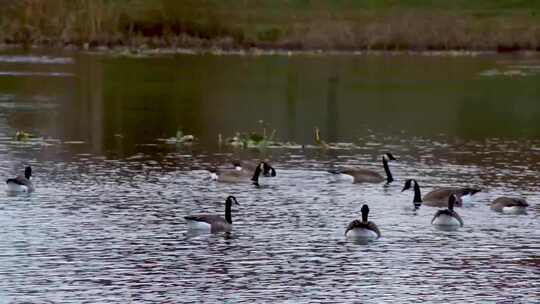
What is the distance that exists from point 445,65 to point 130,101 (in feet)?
92.4

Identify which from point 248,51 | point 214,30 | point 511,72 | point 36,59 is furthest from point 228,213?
point 214,30

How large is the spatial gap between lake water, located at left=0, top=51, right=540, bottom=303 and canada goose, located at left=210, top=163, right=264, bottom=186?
0.32m

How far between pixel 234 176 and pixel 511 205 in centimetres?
787

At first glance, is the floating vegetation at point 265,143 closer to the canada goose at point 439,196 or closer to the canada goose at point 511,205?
the canada goose at point 439,196

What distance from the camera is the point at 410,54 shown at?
85188mm

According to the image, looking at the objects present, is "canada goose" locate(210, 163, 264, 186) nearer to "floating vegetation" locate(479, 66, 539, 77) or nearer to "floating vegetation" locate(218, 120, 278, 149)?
"floating vegetation" locate(218, 120, 278, 149)

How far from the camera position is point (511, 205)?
93.7 feet

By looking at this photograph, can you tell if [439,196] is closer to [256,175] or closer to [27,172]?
[256,175]

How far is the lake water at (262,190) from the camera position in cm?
2200

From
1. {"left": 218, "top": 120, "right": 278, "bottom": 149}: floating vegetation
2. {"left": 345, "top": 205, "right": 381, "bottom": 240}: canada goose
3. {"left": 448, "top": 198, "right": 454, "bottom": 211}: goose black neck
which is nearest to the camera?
{"left": 345, "top": 205, "right": 381, "bottom": 240}: canada goose

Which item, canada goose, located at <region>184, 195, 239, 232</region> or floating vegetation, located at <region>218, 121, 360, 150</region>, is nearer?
canada goose, located at <region>184, 195, 239, 232</region>

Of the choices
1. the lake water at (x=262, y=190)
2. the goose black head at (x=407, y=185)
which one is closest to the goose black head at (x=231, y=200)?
the lake water at (x=262, y=190)

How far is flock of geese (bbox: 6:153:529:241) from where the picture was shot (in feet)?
86.1

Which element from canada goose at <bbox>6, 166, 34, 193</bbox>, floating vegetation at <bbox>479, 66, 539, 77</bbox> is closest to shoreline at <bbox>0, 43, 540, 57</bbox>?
floating vegetation at <bbox>479, 66, 539, 77</bbox>
